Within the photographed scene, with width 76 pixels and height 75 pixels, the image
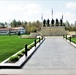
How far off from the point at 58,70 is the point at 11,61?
271cm

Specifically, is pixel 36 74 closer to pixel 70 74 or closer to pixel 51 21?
pixel 70 74

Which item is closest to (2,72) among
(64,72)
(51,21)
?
(64,72)

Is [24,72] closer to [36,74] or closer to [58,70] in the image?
[36,74]

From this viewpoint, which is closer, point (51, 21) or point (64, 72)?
point (64, 72)

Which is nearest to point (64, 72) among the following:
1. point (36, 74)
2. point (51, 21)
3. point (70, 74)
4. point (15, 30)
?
point (70, 74)

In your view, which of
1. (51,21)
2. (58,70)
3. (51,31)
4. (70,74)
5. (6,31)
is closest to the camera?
(70,74)

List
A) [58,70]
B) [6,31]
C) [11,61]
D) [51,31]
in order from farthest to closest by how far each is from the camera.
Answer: [6,31]
[51,31]
[11,61]
[58,70]

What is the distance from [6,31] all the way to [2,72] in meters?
112

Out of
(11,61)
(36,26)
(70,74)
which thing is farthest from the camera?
(36,26)

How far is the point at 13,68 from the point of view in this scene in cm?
983

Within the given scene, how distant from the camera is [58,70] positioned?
9.32m

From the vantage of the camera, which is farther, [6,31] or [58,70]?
[6,31]

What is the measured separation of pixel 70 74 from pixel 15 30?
369ft

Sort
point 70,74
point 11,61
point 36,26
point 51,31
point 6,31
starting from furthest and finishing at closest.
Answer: point 6,31 → point 36,26 → point 51,31 → point 11,61 → point 70,74
